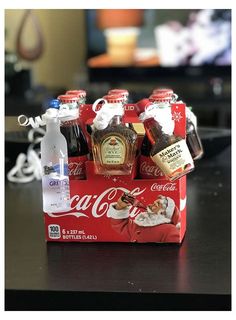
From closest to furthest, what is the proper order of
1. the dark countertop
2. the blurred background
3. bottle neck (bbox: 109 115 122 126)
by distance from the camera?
the dark countertop, bottle neck (bbox: 109 115 122 126), the blurred background

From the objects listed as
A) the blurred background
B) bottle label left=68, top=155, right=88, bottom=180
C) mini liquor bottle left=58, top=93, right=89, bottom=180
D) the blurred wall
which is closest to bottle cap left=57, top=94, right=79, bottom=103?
mini liquor bottle left=58, top=93, right=89, bottom=180

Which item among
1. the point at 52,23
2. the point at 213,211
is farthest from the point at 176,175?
the point at 52,23

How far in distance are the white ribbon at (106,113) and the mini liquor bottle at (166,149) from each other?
0.04m

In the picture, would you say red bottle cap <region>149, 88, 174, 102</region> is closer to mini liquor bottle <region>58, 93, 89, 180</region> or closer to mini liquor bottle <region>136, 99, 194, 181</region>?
mini liquor bottle <region>136, 99, 194, 181</region>

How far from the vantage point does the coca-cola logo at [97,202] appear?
1.04m

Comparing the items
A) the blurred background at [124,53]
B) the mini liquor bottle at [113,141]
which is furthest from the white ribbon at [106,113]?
the blurred background at [124,53]

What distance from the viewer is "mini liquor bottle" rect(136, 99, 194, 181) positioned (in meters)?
0.98

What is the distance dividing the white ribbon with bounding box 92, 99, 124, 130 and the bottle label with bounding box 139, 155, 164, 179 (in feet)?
0.30

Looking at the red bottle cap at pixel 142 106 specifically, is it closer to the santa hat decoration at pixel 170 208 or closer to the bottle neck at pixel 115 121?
the bottle neck at pixel 115 121

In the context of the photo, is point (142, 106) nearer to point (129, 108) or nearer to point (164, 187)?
point (129, 108)

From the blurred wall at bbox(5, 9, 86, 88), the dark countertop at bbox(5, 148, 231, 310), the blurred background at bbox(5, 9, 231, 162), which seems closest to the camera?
the dark countertop at bbox(5, 148, 231, 310)

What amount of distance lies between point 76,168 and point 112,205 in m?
0.10

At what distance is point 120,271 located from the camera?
3.20ft

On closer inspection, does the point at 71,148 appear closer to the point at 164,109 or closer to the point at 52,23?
the point at 164,109
